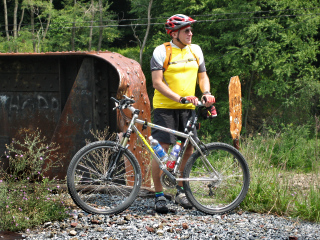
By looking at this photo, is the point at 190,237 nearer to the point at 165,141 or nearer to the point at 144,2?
the point at 165,141

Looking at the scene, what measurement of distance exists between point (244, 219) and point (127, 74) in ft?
6.82

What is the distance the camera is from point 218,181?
451 cm

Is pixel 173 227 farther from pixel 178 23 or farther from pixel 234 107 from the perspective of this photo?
pixel 234 107

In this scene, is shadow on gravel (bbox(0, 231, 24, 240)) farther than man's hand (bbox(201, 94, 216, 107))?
No

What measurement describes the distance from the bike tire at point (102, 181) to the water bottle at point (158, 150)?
0.85 ft

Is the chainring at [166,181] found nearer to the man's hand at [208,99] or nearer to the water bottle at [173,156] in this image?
the water bottle at [173,156]

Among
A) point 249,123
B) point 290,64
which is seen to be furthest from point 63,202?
point 249,123

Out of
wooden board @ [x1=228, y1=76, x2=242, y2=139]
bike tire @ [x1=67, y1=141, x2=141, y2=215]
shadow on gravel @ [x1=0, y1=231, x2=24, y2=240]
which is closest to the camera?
shadow on gravel @ [x1=0, y1=231, x2=24, y2=240]

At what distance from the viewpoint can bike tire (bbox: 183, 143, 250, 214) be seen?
441 centimetres

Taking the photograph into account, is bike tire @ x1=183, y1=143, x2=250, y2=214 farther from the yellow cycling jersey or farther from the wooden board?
the wooden board

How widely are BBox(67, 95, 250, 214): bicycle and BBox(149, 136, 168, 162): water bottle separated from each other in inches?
2.3

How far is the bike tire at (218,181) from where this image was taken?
4.41 metres

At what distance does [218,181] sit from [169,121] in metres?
0.80

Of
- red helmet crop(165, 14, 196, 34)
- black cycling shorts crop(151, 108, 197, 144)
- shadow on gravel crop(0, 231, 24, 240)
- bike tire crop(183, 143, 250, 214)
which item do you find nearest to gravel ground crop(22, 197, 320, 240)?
shadow on gravel crop(0, 231, 24, 240)
